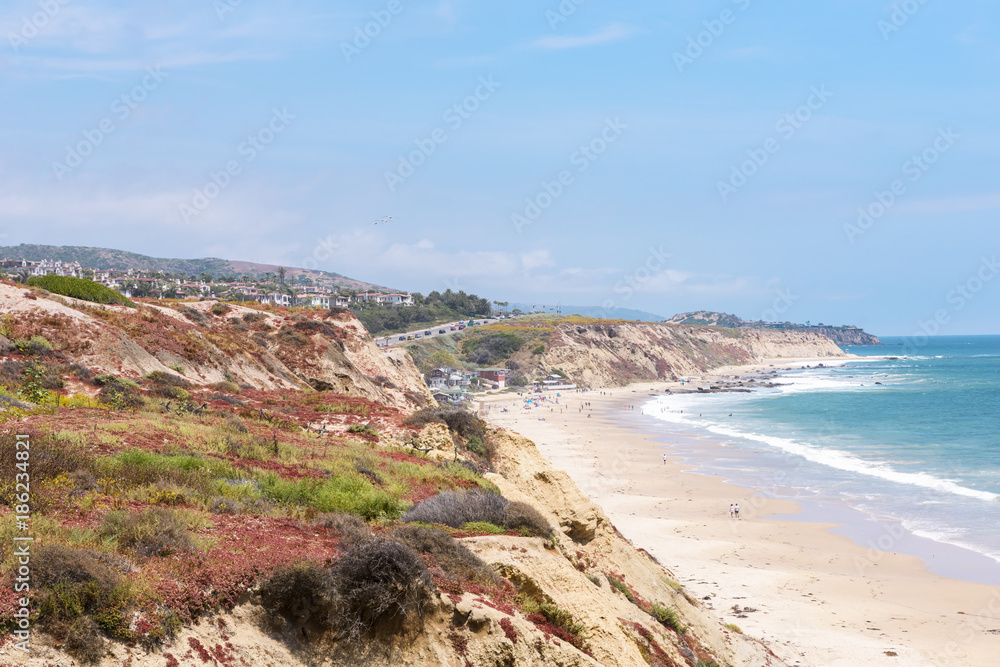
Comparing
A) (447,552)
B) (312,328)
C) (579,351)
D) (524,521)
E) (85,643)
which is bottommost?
(524,521)

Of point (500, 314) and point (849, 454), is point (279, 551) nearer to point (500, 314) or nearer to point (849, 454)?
point (849, 454)

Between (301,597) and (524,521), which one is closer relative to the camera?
(301,597)

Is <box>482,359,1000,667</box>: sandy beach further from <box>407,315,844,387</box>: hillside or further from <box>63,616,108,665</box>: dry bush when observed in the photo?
<box>407,315,844,387</box>: hillside

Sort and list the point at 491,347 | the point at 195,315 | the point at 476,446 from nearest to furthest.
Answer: the point at 476,446 < the point at 195,315 < the point at 491,347

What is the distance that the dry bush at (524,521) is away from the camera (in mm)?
11336

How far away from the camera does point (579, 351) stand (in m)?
118

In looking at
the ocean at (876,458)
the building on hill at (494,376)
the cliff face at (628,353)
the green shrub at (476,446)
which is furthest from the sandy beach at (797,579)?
the cliff face at (628,353)

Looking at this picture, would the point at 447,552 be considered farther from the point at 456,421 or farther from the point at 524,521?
the point at 456,421

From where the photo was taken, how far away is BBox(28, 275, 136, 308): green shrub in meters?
29.9

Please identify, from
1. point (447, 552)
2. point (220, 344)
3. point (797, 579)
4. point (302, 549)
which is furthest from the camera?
point (220, 344)

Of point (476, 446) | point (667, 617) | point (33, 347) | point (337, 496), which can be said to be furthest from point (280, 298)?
point (337, 496)

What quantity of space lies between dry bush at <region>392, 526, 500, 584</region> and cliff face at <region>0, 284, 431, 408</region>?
54.8ft

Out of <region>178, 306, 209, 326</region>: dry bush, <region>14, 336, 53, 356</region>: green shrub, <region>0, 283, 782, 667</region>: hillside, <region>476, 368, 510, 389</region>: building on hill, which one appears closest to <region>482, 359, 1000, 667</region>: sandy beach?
<region>0, 283, 782, 667</region>: hillside

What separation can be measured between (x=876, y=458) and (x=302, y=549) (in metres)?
42.2
